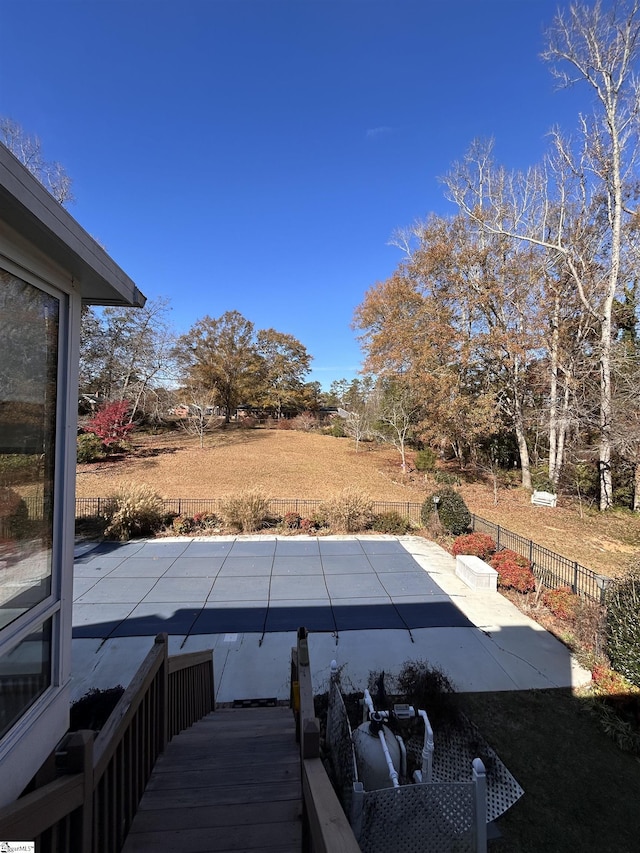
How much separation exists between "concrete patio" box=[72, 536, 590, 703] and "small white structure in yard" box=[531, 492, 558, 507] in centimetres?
708

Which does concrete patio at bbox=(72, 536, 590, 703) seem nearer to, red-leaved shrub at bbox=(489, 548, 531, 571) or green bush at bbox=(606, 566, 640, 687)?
green bush at bbox=(606, 566, 640, 687)

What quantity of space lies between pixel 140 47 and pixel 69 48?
1488mm

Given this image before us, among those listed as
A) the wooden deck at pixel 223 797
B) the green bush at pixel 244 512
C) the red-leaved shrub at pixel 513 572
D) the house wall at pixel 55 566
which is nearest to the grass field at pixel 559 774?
the wooden deck at pixel 223 797

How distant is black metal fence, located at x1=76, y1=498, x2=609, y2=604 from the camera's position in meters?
6.71

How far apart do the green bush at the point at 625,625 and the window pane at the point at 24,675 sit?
5246mm

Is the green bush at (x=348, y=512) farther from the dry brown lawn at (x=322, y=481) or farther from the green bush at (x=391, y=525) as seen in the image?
the dry brown lawn at (x=322, y=481)

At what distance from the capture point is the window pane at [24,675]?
67.6 inches

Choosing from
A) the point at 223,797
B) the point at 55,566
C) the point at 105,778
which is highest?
the point at 55,566

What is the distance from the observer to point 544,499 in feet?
44.3

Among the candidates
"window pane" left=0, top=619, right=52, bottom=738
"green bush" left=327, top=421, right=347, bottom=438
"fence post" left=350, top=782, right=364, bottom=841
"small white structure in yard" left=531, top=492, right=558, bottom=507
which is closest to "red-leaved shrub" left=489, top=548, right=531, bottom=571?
"fence post" left=350, top=782, right=364, bottom=841

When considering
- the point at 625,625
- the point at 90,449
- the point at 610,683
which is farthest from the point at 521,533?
the point at 90,449

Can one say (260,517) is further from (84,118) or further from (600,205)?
(600,205)

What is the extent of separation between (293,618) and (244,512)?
441 centimetres

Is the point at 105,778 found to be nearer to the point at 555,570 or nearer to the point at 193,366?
the point at 555,570
